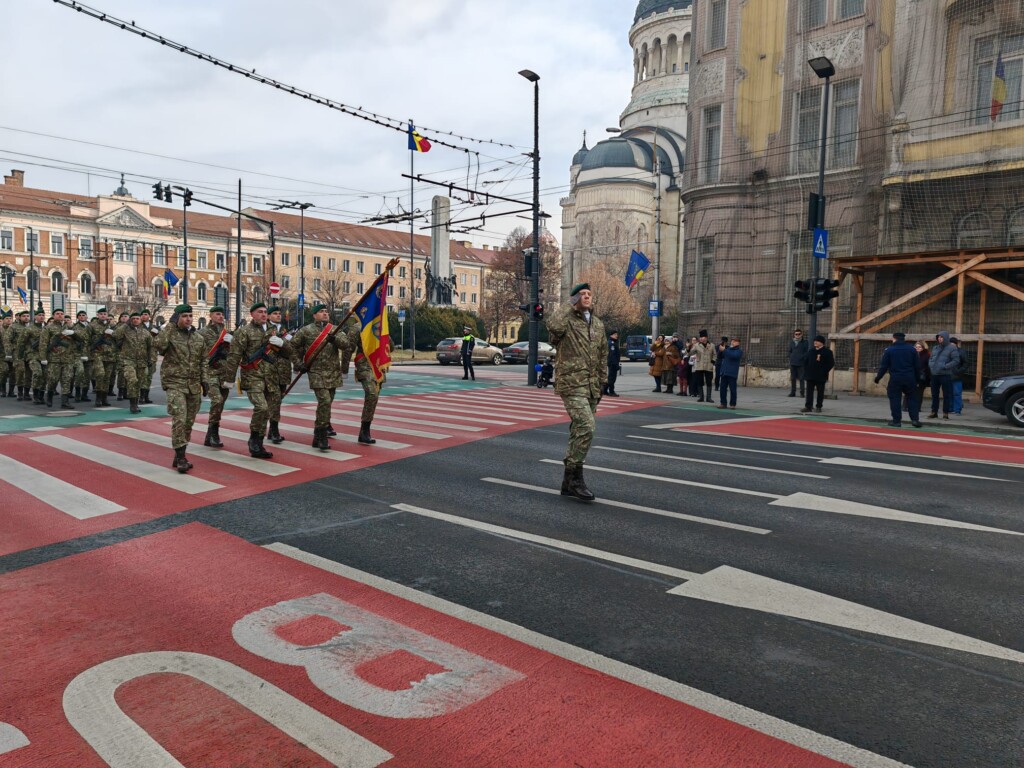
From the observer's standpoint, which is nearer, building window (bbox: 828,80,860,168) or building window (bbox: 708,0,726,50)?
building window (bbox: 828,80,860,168)

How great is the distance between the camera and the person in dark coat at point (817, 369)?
56.2 ft

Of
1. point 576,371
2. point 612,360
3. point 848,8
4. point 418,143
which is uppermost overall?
point 848,8

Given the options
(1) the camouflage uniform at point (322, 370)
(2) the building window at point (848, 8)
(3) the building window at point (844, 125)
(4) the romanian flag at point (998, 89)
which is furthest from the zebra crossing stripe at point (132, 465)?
(2) the building window at point (848, 8)

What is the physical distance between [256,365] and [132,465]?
193 centimetres

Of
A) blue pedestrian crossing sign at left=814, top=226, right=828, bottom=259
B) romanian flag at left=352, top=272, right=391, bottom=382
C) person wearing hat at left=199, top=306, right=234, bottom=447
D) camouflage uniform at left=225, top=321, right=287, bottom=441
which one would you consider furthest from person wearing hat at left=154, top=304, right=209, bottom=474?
blue pedestrian crossing sign at left=814, top=226, right=828, bottom=259

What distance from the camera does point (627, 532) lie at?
20.5 ft

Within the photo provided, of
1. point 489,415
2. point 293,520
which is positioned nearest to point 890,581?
point 293,520

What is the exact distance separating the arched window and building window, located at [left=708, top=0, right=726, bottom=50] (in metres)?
11.4

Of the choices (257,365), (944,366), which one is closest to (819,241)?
(944,366)

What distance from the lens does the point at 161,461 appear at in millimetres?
9383

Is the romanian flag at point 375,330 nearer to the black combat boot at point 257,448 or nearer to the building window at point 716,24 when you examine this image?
the black combat boot at point 257,448

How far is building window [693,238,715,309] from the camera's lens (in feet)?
88.7

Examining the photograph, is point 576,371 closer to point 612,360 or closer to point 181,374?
point 181,374

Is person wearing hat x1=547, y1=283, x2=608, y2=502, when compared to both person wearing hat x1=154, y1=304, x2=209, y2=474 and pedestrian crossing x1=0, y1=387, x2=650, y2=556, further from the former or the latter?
person wearing hat x1=154, y1=304, x2=209, y2=474
